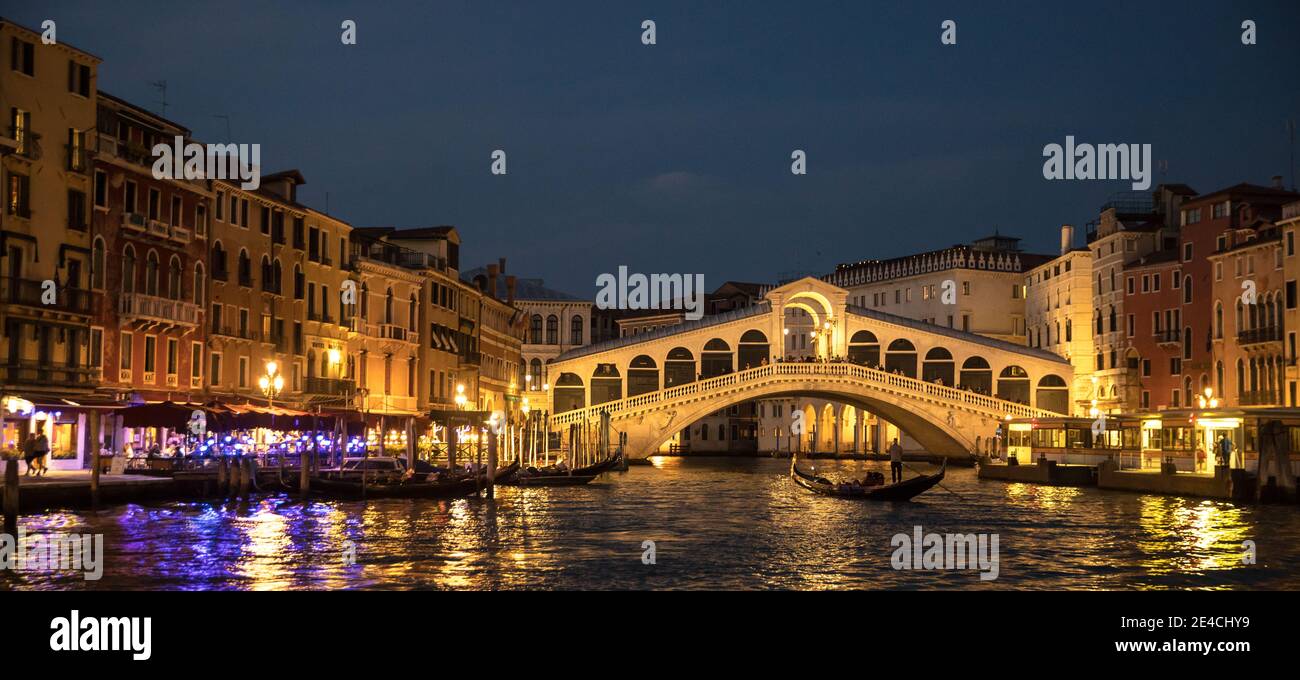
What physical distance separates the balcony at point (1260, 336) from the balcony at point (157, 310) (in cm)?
2832

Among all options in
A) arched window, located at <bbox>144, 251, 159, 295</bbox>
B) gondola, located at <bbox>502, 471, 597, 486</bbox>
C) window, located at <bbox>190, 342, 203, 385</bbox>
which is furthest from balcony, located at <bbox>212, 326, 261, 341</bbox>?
gondola, located at <bbox>502, 471, 597, 486</bbox>

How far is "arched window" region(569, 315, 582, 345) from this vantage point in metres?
74.4

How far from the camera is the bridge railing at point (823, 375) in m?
52.3

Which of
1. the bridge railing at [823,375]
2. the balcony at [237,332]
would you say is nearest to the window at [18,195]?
the balcony at [237,332]

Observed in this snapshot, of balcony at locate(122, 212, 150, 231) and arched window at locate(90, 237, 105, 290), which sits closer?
arched window at locate(90, 237, 105, 290)

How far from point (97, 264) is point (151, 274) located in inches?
69.2

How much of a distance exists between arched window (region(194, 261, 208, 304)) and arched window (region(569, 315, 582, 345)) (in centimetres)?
4180

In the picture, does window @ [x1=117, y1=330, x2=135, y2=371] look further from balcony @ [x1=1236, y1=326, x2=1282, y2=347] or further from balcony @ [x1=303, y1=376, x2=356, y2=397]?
balcony @ [x1=1236, y1=326, x2=1282, y2=347]

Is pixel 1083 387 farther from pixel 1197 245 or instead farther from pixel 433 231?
pixel 433 231

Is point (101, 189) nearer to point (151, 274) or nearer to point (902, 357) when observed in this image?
point (151, 274)

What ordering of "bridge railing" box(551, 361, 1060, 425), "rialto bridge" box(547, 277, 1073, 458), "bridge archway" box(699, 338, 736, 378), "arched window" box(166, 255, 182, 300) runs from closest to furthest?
1. "arched window" box(166, 255, 182, 300)
2. "bridge railing" box(551, 361, 1060, 425)
3. "rialto bridge" box(547, 277, 1073, 458)
4. "bridge archway" box(699, 338, 736, 378)

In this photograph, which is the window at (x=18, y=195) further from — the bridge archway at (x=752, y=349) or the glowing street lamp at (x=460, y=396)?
the bridge archway at (x=752, y=349)

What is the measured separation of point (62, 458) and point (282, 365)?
340 inches
